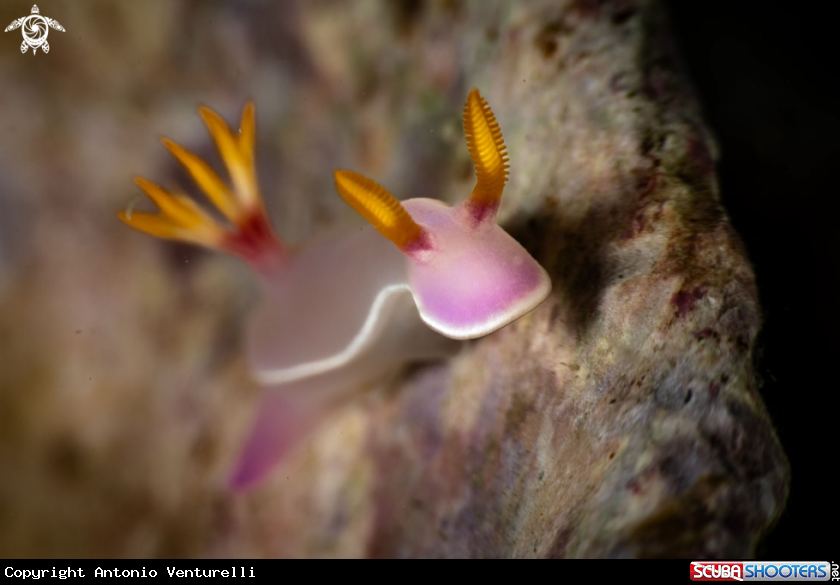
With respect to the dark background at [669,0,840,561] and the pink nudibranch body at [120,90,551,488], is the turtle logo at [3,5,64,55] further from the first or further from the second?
the dark background at [669,0,840,561]

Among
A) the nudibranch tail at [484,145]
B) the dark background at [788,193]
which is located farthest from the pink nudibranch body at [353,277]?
the dark background at [788,193]

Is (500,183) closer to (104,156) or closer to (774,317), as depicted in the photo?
(774,317)

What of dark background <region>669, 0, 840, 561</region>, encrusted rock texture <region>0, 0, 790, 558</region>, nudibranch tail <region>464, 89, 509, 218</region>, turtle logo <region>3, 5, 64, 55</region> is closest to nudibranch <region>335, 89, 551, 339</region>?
nudibranch tail <region>464, 89, 509, 218</region>

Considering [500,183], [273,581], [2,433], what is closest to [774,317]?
[500,183]

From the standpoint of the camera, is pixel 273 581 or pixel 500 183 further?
pixel 273 581

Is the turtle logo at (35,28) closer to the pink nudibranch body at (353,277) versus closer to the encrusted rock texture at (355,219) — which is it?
the encrusted rock texture at (355,219)

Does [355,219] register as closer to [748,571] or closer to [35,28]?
[35,28]

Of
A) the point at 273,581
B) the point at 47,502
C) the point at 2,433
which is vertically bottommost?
the point at 273,581

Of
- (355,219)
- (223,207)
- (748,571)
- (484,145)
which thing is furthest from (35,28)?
(748,571)
